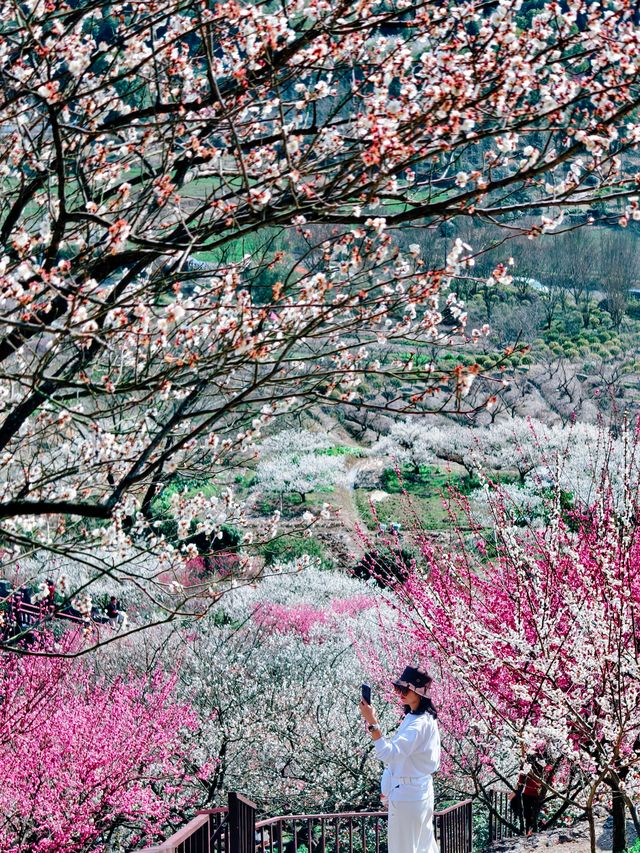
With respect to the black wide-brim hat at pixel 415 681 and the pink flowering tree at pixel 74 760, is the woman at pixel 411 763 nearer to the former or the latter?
the black wide-brim hat at pixel 415 681

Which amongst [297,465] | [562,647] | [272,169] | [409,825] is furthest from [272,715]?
[297,465]

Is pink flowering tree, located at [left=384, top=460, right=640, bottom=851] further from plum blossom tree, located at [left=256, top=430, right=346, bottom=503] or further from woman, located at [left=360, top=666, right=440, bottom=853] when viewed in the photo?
plum blossom tree, located at [left=256, top=430, right=346, bottom=503]

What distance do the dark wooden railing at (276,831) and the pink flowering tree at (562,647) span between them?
82 centimetres

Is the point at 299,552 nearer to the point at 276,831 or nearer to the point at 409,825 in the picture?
the point at 276,831

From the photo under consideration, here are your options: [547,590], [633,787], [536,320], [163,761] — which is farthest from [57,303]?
[536,320]

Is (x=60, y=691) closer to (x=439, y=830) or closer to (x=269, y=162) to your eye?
(x=439, y=830)

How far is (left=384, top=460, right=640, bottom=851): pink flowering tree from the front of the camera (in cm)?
518

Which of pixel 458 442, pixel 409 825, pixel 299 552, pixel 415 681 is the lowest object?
pixel 409 825

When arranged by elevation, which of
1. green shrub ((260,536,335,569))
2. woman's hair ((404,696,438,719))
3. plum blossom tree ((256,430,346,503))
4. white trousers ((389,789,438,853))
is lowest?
white trousers ((389,789,438,853))

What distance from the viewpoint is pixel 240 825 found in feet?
20.4

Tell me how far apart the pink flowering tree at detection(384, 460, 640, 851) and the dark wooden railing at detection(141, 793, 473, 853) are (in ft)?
2.69

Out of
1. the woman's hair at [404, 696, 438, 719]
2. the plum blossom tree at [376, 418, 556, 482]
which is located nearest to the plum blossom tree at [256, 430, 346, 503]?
the plum blossom tree at [376, 418, 556, 482]

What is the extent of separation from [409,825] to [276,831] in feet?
10.6

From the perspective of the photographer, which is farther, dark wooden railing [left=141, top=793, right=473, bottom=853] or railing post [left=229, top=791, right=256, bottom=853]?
railing post [left=229, top=791, right=256, bottom=853]
